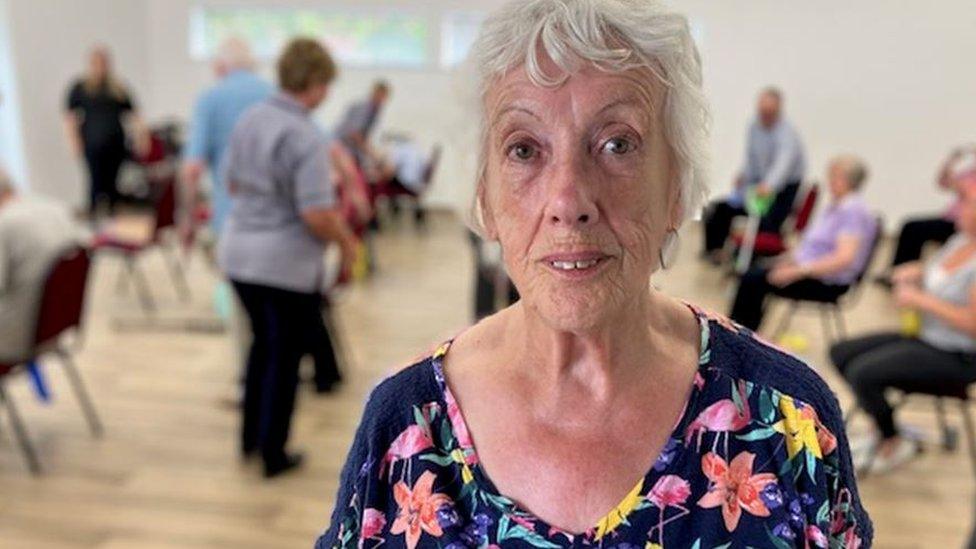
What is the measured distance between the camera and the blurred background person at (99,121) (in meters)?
7.36

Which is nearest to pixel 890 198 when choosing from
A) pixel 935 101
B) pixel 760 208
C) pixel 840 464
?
pixel 935 101

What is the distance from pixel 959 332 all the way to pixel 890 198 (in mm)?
5293

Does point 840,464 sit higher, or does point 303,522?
point 840,464

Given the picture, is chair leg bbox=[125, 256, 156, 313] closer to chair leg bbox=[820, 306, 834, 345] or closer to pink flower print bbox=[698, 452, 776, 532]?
chair leg bbox=[820, 306, 834, 345]

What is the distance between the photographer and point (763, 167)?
636cm

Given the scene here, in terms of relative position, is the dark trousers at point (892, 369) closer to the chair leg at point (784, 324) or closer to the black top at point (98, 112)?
the chair leg at point (784, 324)

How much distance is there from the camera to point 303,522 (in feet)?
9.56

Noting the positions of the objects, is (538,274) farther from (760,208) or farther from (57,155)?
(57,155)

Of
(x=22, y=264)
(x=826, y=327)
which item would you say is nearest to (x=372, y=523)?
(x=22, y=264)

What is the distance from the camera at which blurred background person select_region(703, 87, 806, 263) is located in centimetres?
606

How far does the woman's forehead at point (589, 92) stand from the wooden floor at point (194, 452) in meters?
1.53

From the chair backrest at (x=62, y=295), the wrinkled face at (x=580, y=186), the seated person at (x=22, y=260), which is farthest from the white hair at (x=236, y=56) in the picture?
the wrinkled face at (x=580, y=186)

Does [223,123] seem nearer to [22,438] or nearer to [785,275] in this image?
[22,438]

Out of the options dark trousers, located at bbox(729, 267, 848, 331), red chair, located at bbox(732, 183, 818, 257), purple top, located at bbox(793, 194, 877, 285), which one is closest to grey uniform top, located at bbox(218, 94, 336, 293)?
dark trousers, located at bbox(729, 267, 848, 331)
